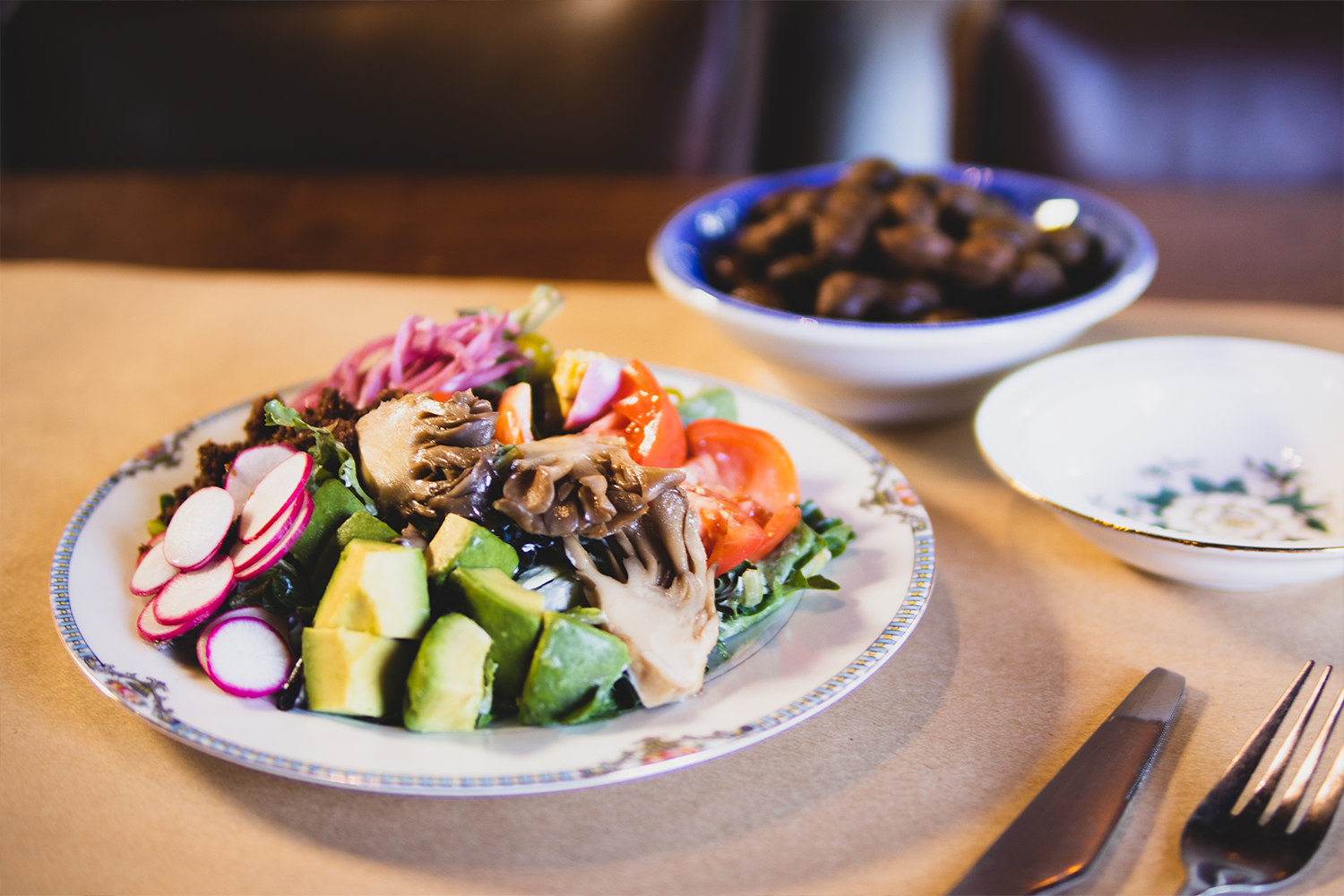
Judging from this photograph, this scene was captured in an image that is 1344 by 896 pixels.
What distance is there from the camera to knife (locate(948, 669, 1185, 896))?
0.73 metres

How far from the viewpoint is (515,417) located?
1.12 metres

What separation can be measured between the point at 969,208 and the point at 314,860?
137 cm

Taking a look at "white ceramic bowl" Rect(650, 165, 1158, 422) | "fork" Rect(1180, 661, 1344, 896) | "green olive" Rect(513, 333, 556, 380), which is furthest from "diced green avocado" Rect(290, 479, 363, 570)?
"fork" Rect(1180, 661, 1344, 896)

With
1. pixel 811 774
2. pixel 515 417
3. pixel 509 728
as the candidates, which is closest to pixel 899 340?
pixel 515 417

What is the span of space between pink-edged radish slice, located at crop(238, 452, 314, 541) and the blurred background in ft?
3.94

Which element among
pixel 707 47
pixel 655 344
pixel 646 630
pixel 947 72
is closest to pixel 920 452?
pixel 655 344

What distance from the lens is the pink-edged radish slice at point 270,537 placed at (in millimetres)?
947

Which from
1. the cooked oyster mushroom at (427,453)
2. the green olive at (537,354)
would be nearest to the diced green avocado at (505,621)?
the cooked oyster mushroom at (427,453)

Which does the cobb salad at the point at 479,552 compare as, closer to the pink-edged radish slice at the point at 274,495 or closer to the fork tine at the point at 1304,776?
the pink-edged radish slice at the point at 274,495

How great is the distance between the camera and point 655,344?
71.8 inches

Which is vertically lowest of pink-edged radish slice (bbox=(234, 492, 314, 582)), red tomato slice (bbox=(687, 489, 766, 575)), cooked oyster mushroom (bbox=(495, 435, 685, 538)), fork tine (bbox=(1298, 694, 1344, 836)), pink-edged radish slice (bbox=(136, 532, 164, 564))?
fork tine (bbox=(1298, 694, 1344, 836))

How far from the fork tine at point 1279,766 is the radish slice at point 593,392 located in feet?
2.49

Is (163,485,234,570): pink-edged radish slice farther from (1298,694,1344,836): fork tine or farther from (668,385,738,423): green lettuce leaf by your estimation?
(1298,694,1344,836): fork tine

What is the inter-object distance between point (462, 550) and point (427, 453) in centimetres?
14
